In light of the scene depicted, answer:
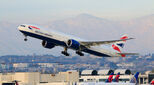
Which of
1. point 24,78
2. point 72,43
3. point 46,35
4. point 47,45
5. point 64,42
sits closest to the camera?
point 46,35

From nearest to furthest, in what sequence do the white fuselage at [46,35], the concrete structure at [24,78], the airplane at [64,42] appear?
the white fuselage at [46,35]
the airplane at [64,42]
the concrete structure at [24,78]

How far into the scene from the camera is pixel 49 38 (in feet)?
362

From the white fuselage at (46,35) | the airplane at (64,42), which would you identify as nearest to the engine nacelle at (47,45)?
the airplane at (64,42)

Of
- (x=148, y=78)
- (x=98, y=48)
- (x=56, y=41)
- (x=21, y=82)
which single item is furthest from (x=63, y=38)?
(x=148, y=78)

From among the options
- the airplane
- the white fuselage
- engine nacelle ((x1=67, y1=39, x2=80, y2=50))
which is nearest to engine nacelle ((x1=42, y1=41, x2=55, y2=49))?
the airplane

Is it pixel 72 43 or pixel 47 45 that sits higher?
pixel 47 45

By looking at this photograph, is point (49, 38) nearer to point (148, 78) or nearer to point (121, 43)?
point (121, 43)

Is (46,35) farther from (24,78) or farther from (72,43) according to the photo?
(24,78)

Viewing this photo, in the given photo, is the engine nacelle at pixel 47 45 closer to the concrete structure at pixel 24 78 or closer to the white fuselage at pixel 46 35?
the white fuselage at pixel 46 35

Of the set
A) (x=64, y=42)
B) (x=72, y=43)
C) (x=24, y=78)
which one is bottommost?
(x=24, y=78)

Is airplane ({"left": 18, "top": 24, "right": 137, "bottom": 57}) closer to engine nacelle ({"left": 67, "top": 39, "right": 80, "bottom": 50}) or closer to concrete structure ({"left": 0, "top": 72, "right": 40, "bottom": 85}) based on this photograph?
engine nacelle ({"left": 67, "top": 39, "right": 80, "bottom": 50})

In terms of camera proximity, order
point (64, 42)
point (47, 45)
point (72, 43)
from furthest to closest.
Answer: point (47, 45), point (72, 43), point (64, 42)

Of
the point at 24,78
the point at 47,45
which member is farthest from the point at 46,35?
the point at 24,78

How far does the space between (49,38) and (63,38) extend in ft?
13.6
